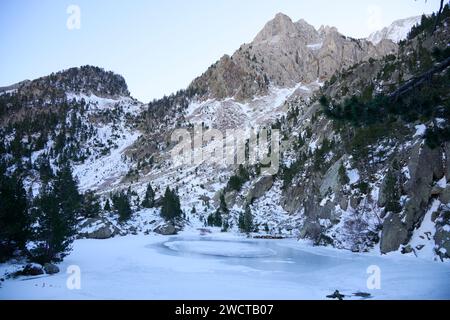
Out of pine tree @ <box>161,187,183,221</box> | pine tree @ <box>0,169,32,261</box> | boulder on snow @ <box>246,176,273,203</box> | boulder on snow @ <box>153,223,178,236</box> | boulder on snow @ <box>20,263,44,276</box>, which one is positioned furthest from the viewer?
boulder on snow @ <box>246,176,273,203</box>

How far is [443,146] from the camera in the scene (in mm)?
28969

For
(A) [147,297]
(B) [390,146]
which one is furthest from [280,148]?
(A) [147,297]

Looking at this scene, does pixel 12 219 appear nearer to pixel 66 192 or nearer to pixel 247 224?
pixel 66 192

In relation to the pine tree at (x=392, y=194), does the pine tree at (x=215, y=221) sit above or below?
below

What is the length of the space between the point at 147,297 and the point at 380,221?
25685mm

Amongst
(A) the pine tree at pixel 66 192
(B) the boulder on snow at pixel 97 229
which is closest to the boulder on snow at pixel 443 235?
(A) the pine tree at pixel 66 192

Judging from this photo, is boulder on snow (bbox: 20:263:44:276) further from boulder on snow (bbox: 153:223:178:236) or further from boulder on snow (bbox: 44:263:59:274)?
boulder on snow (bbox: 153:223:178:236)

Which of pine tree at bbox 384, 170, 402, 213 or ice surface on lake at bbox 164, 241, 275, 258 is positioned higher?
pine tree at bbox 384, 170, 402, 213

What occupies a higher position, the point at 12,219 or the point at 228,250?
the point at 12,219

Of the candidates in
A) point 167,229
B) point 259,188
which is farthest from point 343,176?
point 259,188

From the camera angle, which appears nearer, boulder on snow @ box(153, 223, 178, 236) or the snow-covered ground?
the snow-covered ground

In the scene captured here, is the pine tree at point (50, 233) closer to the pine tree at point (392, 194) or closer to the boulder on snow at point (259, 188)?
the pine tree at point (392, 194)

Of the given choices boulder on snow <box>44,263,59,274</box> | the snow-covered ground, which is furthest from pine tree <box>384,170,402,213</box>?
boulder on snow <box>44,263,59,274</box>
